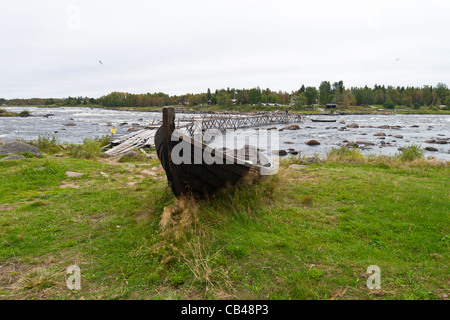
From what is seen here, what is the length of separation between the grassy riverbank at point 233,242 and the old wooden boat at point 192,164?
0.31 meters

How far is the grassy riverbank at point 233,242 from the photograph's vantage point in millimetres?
3096

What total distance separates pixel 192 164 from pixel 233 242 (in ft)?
5.05

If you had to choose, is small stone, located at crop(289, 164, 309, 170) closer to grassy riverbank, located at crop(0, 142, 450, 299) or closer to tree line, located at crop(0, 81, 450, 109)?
grassy riverbank, located at crop(0, 142, 450, 299)

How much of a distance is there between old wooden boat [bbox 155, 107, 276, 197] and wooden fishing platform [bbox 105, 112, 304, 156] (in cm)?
1116

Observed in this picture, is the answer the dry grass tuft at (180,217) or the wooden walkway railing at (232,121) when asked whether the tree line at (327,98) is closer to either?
the wooden walkway railing at (232,121)

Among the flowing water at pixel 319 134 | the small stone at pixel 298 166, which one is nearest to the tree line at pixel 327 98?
the flowing water at pixel 319 134

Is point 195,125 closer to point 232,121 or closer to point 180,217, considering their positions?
point 232,121

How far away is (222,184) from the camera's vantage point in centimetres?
519

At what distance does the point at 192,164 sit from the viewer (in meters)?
4.64

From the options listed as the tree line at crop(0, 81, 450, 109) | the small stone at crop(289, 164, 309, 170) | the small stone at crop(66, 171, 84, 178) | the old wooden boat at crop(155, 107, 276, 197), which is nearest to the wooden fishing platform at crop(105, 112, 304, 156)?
the small stone at crop(66, 171, 84, 178)

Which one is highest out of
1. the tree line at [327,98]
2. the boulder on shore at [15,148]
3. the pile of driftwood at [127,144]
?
the tree line at [327,98]
